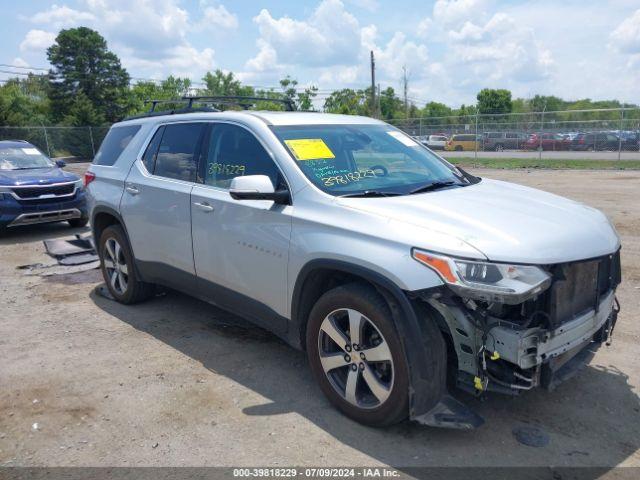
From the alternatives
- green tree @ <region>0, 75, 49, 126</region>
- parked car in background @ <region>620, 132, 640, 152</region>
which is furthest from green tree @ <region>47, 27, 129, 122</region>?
parked car in background @ <region>620, 132, 640, 152</region>

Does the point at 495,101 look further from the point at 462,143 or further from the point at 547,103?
the point at 462,143

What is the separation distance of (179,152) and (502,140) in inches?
1082

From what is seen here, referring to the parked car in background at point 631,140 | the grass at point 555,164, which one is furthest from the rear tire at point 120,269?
the parked car in background at point 631,140

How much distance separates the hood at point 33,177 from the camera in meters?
9.38

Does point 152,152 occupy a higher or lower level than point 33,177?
higher

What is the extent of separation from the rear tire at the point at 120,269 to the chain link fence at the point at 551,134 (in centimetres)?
2247

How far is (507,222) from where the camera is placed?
10.3 feet

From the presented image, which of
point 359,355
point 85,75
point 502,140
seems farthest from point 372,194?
point 85,75

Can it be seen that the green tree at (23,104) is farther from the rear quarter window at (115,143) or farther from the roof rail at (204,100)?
the roof rail at (204,100)

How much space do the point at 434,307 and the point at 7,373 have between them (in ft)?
11.0

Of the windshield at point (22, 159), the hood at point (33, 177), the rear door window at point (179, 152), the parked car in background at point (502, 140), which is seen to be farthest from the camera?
the parked car in background at point (502, 140)

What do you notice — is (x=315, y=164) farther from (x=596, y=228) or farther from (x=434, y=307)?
(x=596, y=228)

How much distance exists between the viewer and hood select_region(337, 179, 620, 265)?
9.52 feet

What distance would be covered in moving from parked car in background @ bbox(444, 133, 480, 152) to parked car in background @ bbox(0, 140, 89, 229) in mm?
23793
